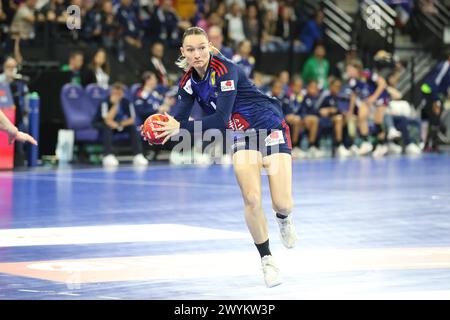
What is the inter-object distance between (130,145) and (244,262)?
12794mm

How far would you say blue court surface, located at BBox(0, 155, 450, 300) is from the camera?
799 cm

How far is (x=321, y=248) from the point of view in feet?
33.2

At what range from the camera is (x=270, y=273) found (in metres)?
8.03

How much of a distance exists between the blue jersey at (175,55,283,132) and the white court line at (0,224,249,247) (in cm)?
243

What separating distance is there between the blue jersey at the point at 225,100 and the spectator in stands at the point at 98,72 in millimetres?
12666

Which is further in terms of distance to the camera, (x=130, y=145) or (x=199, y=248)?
(x=130, y=145)

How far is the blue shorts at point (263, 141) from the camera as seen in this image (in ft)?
27.8

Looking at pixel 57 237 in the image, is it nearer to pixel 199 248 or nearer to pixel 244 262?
pixel 199 248

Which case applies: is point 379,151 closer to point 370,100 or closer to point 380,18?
point 370,100

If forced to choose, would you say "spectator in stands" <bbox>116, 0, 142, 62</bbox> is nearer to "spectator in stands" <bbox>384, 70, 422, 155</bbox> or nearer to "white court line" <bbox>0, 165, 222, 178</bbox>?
"white court line" <bbox>0, 165, 222, 178</bbox>

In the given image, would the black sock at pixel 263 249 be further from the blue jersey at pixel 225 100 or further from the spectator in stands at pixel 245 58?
the spectator in stands at pixel 245 58
